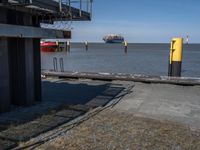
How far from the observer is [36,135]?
5473mm

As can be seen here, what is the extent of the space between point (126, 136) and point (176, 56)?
10438 millimetres

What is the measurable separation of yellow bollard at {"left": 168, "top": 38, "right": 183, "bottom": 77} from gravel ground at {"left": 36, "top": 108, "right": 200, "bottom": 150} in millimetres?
8828

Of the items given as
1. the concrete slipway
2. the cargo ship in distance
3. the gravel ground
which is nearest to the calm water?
the concrete slipway

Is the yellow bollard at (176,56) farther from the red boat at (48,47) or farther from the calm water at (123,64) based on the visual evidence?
the red boat at (48,47)

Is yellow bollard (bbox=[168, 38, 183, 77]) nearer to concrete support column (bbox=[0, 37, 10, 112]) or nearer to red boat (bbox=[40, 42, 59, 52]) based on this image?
concrete support column (bbox=[0, 37, 10, 112])

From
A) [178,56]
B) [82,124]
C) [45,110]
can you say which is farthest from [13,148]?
[178,56]

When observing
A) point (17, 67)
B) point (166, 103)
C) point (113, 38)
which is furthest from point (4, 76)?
point (113, 38)

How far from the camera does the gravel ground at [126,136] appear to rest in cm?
507

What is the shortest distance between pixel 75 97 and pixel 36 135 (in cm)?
414

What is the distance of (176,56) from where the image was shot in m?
15.2

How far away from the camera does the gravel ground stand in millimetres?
5074

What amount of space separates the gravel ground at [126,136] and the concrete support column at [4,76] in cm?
A: 219

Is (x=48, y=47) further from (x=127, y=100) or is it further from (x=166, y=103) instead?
(x=166, y=103)

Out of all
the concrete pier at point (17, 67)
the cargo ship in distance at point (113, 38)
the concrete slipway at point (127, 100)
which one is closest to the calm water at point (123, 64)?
the concrete slipway at point (127, 100)
